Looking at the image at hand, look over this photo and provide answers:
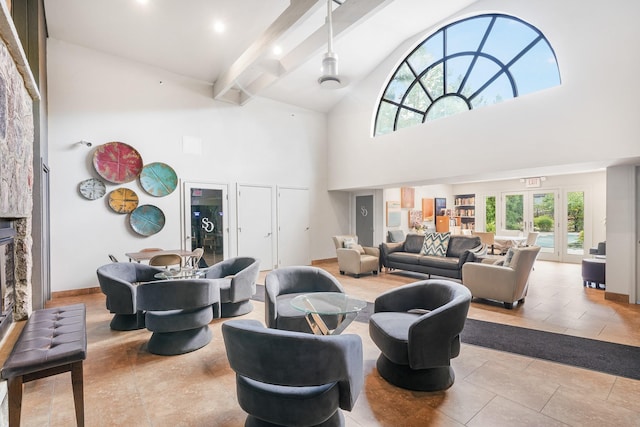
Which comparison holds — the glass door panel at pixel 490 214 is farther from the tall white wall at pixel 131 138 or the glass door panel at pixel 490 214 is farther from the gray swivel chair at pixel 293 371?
the gray swivel chair at pixel 293 371

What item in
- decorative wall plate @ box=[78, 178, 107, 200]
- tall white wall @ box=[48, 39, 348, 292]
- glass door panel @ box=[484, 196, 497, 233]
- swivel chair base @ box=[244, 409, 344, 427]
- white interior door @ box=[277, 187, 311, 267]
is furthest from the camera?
glass door panel @ box=[484, 196, 497, 233]

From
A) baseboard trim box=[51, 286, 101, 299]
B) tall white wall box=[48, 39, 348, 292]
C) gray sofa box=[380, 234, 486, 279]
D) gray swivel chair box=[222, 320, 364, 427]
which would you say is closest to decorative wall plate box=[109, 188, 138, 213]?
tall white wall box=[48, 39, 348, 292]

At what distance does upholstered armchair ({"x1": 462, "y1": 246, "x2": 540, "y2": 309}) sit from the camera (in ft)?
14.3

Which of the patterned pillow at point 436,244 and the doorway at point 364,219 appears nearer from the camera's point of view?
the patterned pillow at point 436,244

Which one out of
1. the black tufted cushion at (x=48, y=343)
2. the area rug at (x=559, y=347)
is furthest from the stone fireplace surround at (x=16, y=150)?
the area rug at (x=559, y=347)

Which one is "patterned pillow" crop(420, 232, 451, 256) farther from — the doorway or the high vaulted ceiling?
the high vaulted ceiling

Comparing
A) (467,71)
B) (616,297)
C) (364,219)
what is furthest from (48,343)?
(364,219)

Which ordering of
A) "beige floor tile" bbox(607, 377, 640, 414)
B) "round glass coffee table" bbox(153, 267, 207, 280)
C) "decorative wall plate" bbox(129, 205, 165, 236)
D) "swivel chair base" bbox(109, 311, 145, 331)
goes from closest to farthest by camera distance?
"beige floor tile" bbox(607, 377, 640, 414) → "swivel chair base" bbox(109, 311, 145, 331) → "round glass coffee table" bbox(153, 267, 207, 280) → "decorative wall plate" bbox(129, 205, 165, 236)

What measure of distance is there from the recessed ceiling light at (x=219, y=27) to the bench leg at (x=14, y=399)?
5.29 meters

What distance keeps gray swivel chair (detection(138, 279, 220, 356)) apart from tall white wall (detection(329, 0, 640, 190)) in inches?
197

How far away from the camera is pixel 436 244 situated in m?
6.61

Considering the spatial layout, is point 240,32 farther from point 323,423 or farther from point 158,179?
point 323,423

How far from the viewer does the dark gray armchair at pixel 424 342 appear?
7.63 ft

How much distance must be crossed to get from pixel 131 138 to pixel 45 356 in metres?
→ 5.00
